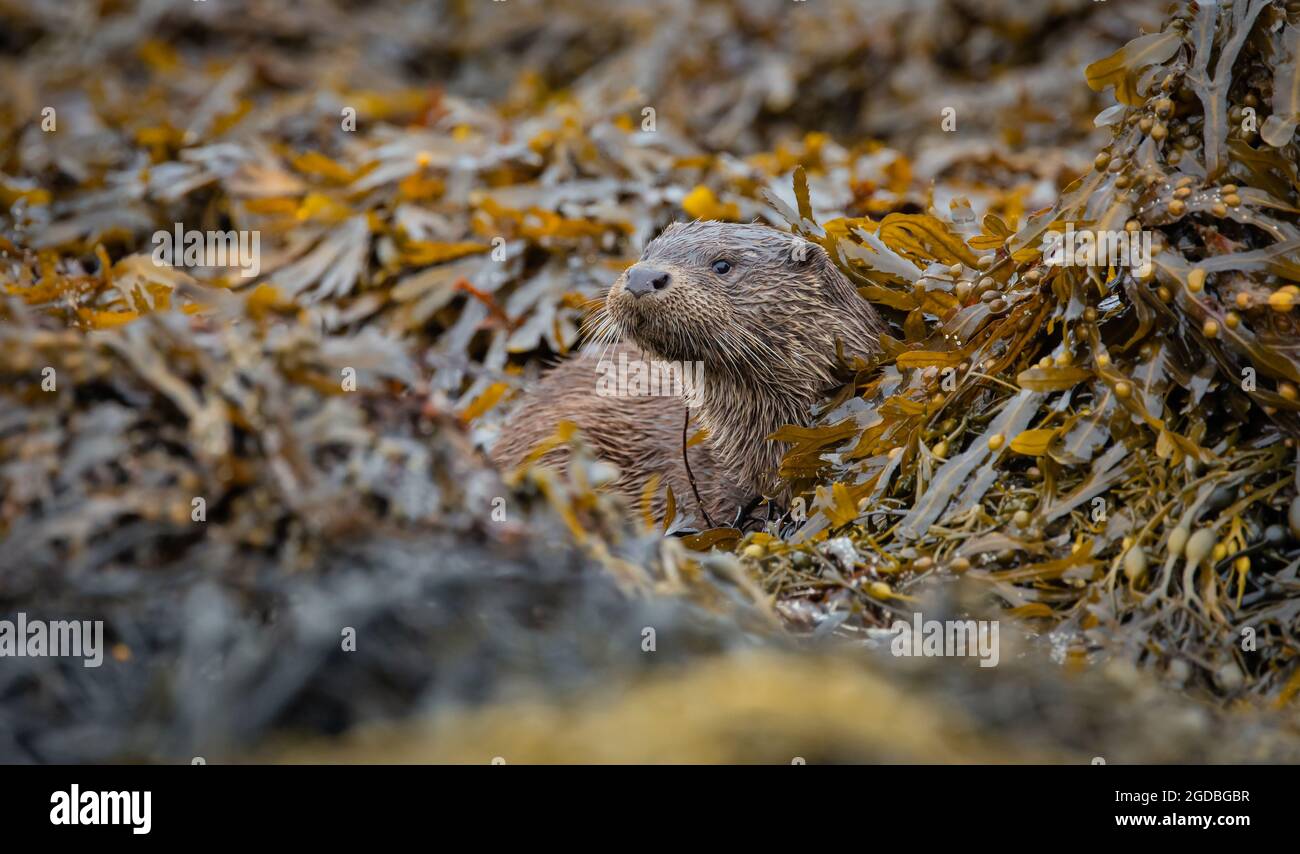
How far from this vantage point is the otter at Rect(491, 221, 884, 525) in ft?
12.0

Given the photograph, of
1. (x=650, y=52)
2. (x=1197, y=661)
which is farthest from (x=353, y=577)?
(x=650, y=52)

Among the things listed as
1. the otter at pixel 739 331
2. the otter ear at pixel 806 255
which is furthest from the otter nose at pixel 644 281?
the otter ear at pixel 806 255

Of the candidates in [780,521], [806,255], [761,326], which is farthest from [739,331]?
[780,521]

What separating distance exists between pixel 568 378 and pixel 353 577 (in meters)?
2.16

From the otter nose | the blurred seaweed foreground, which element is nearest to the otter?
the otter nose

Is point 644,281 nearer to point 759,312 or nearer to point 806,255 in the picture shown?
point 759,312

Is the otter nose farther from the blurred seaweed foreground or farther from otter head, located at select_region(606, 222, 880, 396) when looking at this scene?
the blurred seaweed foreground

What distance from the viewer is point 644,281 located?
359cm

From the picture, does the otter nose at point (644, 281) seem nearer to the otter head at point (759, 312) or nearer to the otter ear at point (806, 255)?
the otter head at point (759, 312)

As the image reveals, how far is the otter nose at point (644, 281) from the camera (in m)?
3.58

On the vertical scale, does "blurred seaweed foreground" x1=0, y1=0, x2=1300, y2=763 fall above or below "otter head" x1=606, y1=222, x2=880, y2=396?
below

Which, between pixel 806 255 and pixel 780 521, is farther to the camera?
pixel 806 255

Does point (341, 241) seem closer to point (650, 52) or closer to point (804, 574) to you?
point (804, 574)

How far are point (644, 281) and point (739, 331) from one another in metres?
0.34
